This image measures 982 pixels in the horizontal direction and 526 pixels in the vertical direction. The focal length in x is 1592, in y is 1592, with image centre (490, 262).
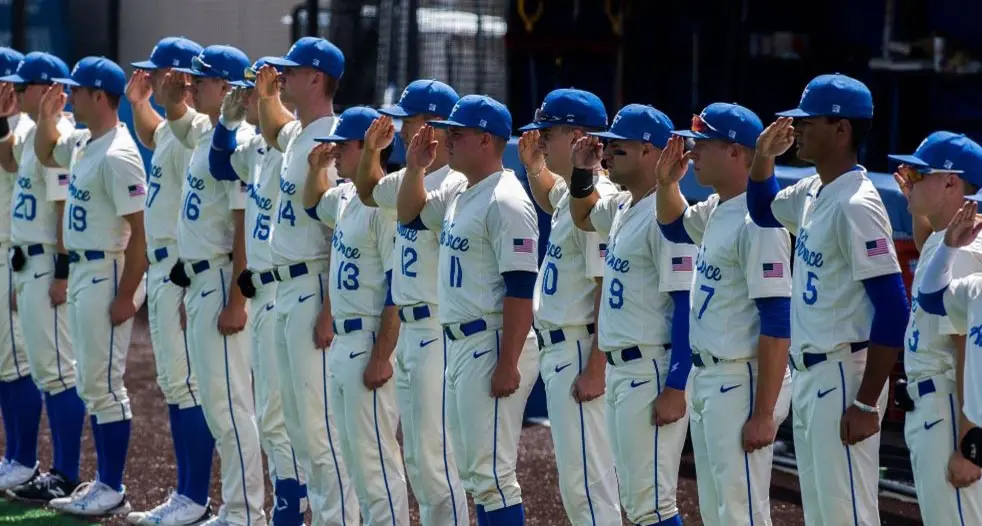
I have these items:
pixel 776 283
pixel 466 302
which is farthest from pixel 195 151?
pixel 776 283

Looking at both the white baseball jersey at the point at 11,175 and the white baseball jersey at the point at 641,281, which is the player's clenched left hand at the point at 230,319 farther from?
the white baseball jersey at the point at 641,281

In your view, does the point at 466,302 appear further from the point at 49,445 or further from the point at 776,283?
the point at 49,445

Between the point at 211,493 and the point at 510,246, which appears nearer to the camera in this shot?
the point at 510,246

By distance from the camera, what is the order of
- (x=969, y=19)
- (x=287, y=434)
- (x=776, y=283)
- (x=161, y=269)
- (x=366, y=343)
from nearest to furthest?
(x=776, y=283) → (x=366, y=343) → (x=287, y=434) → (x=161, y=269) → (x=969, y=19)

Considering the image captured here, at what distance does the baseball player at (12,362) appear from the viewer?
7.12 metres

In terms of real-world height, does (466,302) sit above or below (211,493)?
above

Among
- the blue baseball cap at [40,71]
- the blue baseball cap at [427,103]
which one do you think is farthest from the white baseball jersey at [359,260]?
the blue baseball cap at [40,71]

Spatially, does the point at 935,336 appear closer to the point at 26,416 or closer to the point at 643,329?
the point at 643,329

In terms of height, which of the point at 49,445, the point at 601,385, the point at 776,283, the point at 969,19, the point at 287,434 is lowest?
the point at 49,445

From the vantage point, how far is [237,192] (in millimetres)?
6152

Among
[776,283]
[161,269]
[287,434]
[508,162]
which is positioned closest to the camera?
[776,283]

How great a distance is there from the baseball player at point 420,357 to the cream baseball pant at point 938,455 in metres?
1.61

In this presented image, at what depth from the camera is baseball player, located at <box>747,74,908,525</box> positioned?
415 centimetres

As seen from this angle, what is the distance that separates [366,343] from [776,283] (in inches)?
62.3
